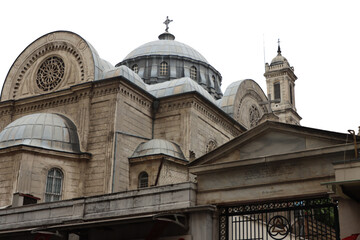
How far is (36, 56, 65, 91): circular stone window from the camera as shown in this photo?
34.9 meters

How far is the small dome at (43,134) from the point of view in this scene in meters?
29.7

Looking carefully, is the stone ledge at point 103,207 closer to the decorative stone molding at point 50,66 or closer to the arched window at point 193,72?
the decorative stone molding at point 50,66

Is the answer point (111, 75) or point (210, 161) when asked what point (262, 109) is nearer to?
point (111, 75)

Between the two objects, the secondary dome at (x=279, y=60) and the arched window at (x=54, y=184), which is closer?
the arched window at (x=54, y=184)

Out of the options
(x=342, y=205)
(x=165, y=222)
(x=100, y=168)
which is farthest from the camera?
(x=100, y=168)

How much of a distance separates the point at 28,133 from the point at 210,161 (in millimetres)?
16868

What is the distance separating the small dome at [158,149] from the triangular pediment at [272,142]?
46.9 feet

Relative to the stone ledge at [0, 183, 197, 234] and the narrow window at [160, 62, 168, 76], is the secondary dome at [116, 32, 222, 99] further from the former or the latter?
the stone ledge at [0, 183, 197, 234]

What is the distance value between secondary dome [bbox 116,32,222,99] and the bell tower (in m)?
27.3

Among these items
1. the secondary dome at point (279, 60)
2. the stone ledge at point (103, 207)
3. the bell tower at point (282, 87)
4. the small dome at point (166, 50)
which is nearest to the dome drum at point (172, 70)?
the small dome at point (166, 50)

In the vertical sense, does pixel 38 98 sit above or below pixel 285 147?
above

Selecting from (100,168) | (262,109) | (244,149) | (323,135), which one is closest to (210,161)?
(244,149)

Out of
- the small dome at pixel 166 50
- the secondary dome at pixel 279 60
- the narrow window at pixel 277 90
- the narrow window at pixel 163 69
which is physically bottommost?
the narrow window at pixel 163 69

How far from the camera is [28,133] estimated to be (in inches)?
1180
